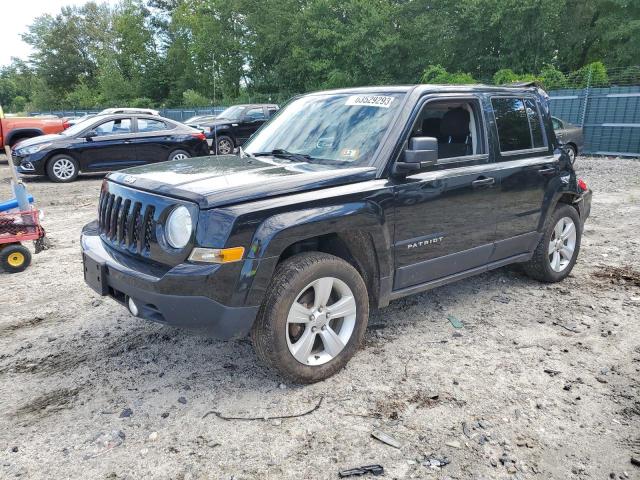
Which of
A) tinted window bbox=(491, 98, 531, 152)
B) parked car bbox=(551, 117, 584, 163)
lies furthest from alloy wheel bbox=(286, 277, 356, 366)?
parked car bbox=(551, 117, 584, 163)

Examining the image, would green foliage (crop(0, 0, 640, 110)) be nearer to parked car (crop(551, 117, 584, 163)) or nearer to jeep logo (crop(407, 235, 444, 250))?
parked car (crop(551, 117, 584, 163))

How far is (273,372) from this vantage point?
351 centimetres

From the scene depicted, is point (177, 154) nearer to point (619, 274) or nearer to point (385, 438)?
point (619, 274)

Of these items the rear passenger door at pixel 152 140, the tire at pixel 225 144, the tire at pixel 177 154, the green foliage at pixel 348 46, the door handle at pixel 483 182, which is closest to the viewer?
the door handle at pixel 483 182

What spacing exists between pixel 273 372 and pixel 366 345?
30.9 inches

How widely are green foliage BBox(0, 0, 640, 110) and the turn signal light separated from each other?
60.4ft

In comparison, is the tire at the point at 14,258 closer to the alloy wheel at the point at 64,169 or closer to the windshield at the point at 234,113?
the alloy wheel at the point at 64,169

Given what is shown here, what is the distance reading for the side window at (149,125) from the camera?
12391 millimetres

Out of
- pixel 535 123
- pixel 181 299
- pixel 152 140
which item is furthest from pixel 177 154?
pixel 181 299

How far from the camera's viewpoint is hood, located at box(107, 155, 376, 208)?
2.98m

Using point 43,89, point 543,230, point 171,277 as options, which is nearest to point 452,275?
point 543,230

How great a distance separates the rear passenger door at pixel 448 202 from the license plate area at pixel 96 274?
6.39ft

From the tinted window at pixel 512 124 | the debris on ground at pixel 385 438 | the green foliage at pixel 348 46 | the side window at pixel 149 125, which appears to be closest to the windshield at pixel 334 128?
the tinted window at pixel 512 124

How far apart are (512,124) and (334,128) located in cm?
171
